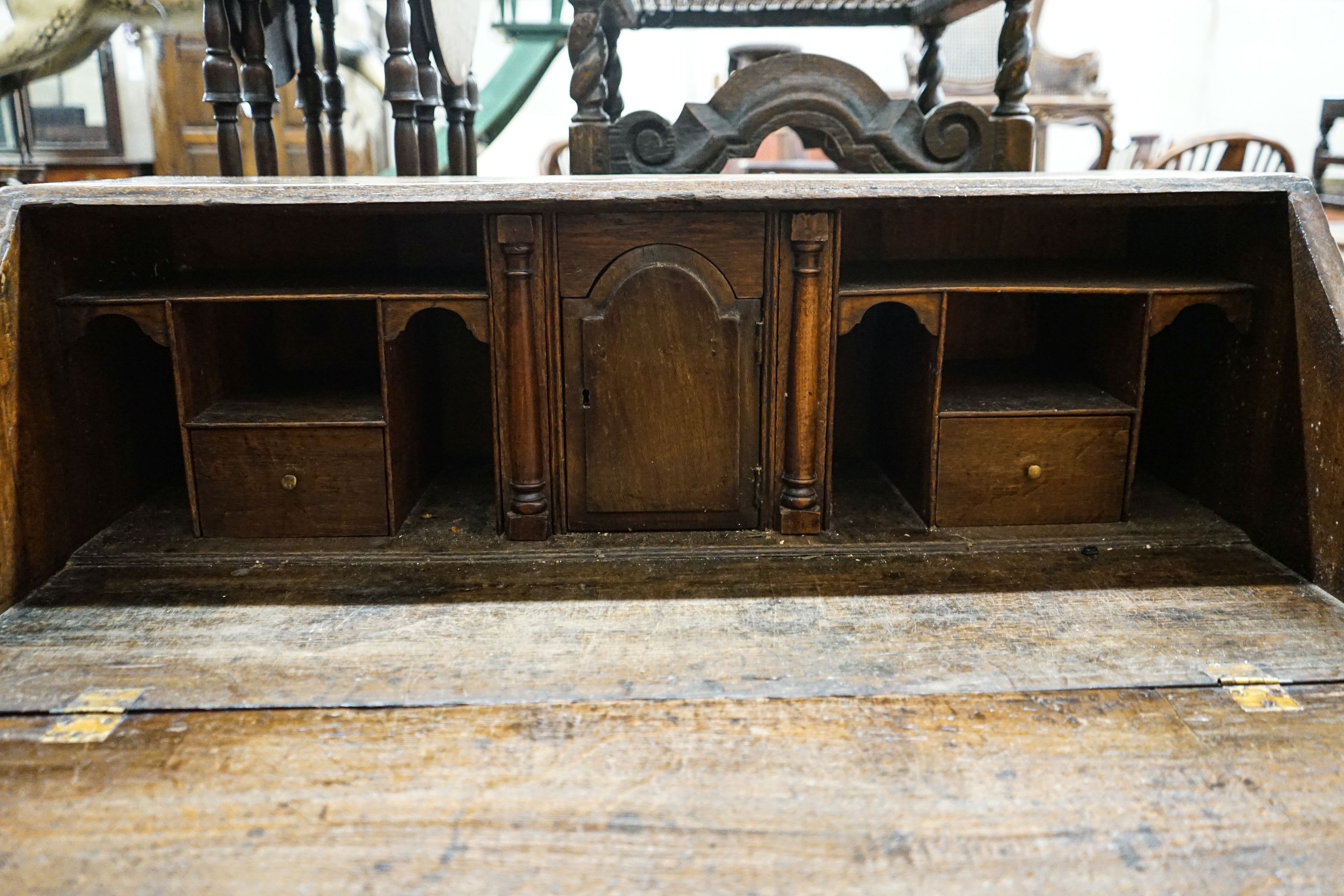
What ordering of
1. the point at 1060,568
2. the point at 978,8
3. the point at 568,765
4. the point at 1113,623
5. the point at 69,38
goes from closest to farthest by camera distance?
the point at 568,765 < the point at 1113,623 < the point at 1060,568 < the point at 978,8 < the point at 69,38

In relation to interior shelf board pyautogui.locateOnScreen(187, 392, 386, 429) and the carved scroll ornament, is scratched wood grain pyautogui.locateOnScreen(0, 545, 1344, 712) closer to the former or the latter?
interior shelf board pyautogui.locateOnScreen(187, 392, 386, 429)

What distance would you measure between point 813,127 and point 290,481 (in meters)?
1.48

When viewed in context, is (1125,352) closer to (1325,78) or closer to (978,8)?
(978,8)

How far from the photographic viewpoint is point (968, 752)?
4.13ft

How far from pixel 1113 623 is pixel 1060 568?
232 millimetres

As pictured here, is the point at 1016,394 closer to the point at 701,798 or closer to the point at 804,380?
the point at 804,380

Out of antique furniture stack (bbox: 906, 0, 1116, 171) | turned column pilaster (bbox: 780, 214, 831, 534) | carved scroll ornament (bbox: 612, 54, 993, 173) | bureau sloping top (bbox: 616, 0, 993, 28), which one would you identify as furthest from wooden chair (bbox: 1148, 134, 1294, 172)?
turned column pilaster (bbox: 780, 214, 831, 534)

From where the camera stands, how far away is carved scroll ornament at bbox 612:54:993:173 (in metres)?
2.46

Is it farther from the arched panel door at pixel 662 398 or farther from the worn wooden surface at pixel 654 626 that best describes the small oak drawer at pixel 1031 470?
the arched panel door at pixel 662 398

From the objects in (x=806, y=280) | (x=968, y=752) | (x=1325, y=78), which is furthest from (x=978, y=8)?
(x=1325, y=78)

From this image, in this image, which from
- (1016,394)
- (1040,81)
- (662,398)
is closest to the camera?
(662,398)

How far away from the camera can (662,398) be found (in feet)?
6.35

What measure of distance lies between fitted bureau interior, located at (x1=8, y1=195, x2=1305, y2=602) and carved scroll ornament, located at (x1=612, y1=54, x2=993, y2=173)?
0.38m

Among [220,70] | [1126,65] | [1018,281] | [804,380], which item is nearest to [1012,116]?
[1018,281]
